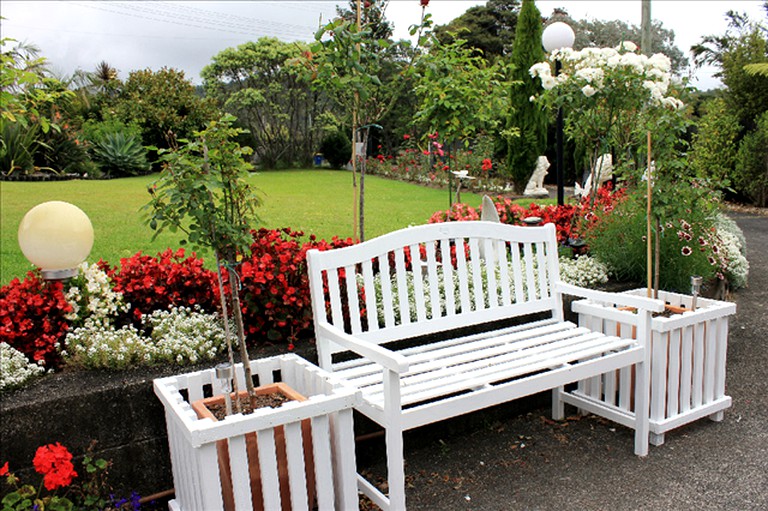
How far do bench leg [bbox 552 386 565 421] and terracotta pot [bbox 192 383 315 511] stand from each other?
1624 millimetres

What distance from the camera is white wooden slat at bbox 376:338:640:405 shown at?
2.70 metres

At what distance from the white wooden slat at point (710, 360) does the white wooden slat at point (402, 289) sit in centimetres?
160

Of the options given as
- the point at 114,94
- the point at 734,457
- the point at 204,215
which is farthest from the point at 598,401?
the point at 114,94

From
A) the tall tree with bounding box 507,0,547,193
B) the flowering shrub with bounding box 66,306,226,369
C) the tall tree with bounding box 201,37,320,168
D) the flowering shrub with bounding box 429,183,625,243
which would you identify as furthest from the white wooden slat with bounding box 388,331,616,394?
the tall tree with bounding box 201,37,320,168

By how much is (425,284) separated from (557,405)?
998 mm

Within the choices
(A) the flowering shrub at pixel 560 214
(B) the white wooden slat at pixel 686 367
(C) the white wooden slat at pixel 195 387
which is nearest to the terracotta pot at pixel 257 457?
(C) the white wooden slat at pixel 195 387

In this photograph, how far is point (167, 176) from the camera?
7.97 ft

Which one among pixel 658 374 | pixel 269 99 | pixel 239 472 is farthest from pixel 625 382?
pixel 269 99

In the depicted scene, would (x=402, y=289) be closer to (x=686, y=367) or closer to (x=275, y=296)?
(x=275, y=296)

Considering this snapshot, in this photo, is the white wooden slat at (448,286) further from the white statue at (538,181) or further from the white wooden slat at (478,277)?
the white statue at (538,181)

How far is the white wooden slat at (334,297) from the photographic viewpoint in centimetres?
307

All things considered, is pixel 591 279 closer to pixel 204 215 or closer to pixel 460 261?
pixel 460 261

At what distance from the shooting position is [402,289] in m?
3.26

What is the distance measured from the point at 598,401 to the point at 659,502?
33.6 inches
